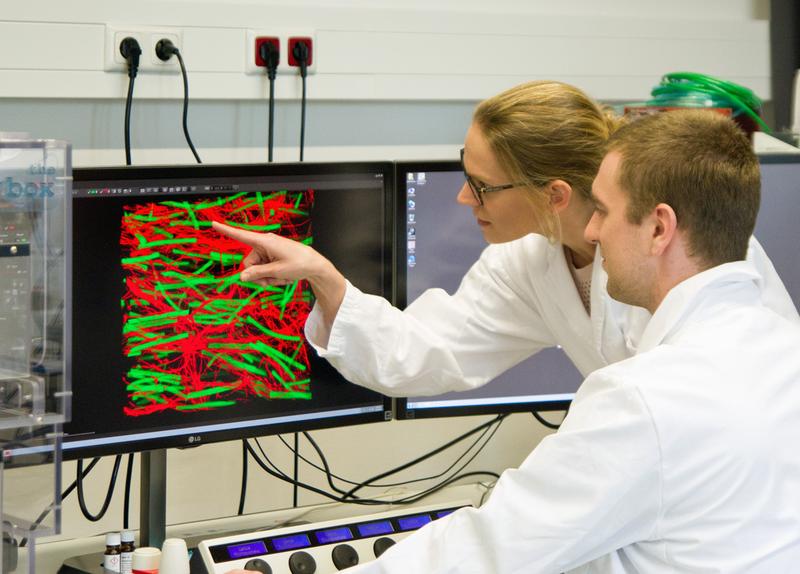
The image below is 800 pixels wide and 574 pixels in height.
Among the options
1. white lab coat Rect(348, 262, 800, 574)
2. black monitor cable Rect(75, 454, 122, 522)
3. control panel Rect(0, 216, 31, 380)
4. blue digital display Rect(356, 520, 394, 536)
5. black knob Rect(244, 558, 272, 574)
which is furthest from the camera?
black monitor cable Rect(75, 454, 122, 522)

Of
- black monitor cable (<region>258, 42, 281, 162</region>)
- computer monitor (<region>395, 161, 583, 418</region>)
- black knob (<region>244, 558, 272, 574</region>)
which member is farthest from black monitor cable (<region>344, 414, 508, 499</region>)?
black monitor cable (<region>258, 42, 281, 162</region>)

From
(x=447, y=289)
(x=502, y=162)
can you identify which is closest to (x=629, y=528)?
(x=502, y=162)

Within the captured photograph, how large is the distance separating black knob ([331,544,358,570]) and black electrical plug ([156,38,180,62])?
0.87m

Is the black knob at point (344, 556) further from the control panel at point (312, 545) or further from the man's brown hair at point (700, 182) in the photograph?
the man's brown hair at point (700, 182)

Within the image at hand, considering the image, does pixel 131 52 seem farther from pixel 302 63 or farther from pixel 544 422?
pixel 544 422

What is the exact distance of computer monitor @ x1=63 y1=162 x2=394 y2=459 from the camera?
4.58 ft


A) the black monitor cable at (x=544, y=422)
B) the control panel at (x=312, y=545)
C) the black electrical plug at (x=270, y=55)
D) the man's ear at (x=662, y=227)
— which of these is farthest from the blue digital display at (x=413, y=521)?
the black electrical plug at (x=270, y=55)

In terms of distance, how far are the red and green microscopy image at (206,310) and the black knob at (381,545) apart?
25 cm

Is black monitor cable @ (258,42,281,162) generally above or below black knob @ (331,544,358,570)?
above

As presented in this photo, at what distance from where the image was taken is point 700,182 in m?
1.18

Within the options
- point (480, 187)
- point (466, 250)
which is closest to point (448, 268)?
point (466, 250)

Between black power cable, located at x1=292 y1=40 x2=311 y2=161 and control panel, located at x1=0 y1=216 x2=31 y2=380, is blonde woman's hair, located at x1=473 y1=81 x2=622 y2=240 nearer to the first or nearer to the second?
black power cable, located at x1=292 y1=40 x2=311 y2=161

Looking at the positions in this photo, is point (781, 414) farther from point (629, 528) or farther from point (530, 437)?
point (530, 437)

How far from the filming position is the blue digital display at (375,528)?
1.48 meters
